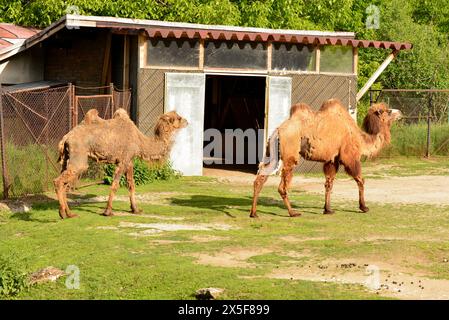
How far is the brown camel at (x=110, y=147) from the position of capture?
15.2 metres

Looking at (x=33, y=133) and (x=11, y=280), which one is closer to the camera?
(x=11, y=280)

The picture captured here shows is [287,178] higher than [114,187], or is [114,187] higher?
[287,178]

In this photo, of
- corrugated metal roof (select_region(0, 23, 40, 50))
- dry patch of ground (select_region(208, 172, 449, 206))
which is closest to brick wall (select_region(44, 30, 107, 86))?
corrugated metal roof (select_region(0, 23, 40, 50))

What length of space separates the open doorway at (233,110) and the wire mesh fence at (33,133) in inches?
293

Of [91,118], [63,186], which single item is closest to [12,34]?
[91,118]

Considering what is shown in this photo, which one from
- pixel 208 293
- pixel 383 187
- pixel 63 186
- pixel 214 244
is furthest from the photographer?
pixel 383 187

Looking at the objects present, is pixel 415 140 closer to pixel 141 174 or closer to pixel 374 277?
pixel 141 174

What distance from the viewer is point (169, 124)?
52.5 ft

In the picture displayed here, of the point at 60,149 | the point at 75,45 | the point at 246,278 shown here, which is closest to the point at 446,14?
the point at 75,45

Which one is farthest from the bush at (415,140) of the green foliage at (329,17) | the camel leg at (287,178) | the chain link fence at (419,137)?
the camel leg at (287,178)

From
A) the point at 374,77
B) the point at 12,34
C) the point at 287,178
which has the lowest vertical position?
the point at 287,178

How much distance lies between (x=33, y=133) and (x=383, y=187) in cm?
748

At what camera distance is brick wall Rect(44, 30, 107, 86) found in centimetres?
2327
